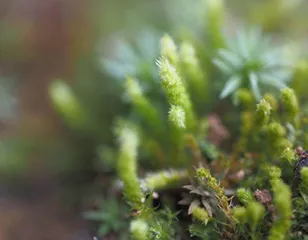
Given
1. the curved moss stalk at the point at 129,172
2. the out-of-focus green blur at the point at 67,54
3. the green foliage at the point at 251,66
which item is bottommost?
the curved moss stalk at the point at 129,172

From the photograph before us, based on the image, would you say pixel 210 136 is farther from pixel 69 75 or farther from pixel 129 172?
pixel 69 75

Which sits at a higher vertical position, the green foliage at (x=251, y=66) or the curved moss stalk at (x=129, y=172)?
the green foliage at (x=251, y=66)

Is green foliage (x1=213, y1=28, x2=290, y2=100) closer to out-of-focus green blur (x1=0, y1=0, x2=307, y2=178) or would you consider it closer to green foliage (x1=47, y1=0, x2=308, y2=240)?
green foliage (x1=47, y1=0, x2=308, y2=240)

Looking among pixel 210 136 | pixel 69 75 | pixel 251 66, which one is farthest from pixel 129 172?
pixel 69 75

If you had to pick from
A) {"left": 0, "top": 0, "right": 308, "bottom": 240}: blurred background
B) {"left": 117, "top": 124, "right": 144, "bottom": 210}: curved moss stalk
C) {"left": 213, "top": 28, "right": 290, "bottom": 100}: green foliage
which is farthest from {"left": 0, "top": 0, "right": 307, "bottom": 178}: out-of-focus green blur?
{"left": 117, "top": 124, "right": 144, "bottom": 210}: curved moss stalk

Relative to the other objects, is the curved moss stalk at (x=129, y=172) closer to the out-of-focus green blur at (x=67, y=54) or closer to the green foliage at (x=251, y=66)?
the green foliage at (x=251, y=66)

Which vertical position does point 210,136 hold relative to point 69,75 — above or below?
below

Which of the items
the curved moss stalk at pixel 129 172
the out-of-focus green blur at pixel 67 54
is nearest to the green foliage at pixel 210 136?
the curved moss stalk at pixel 129 172

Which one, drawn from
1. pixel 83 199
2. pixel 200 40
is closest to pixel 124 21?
pixel 200 40

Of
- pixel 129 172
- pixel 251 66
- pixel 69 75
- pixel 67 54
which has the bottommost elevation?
pixel 129 172
